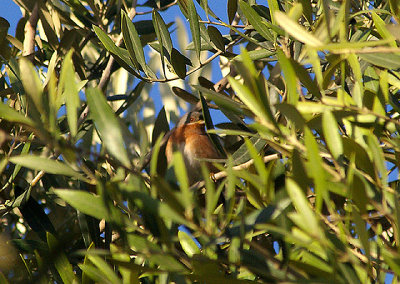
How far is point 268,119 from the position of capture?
125 cm

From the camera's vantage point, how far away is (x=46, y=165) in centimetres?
118

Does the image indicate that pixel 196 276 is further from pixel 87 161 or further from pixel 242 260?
pixel 87 161

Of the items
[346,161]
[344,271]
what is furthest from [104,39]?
[344,271]

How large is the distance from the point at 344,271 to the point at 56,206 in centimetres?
232

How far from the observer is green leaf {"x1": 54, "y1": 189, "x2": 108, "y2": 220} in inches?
45.1

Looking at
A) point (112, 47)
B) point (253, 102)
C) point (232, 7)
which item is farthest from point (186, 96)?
point (253, 102)

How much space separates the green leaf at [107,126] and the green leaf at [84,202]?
97 millimetres

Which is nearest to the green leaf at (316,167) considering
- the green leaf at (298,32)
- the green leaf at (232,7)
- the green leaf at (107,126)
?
the green leaf at (298,32)

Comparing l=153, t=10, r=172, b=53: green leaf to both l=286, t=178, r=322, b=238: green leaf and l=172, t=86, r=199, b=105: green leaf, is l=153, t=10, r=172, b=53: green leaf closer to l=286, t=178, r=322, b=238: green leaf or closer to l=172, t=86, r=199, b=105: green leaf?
l=172, t=86, r=199, b=105: green leaf

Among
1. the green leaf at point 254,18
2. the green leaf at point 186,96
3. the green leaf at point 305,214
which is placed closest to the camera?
the green leaf at point 305,214

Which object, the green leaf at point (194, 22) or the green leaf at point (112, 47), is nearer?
the green leaf at point (194, 22)

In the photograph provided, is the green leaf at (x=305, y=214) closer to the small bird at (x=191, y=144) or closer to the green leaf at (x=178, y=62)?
the green leaf at (x=178, y=62)

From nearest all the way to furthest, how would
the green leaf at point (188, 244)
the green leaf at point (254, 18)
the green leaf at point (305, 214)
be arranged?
the green leaf at point (305, 214) < the green leaf at point (188, 244) < the green leaf at point (254, 18)

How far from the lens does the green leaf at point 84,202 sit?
3.76 feet
